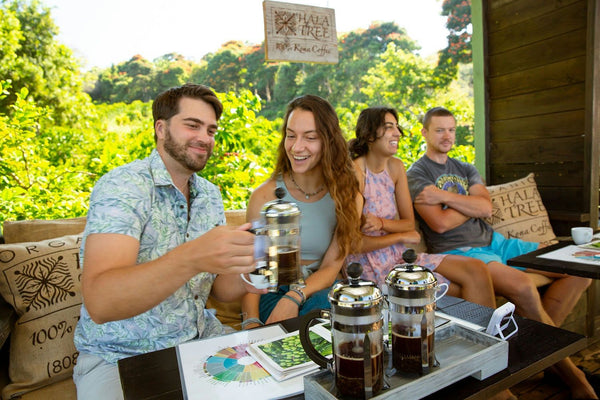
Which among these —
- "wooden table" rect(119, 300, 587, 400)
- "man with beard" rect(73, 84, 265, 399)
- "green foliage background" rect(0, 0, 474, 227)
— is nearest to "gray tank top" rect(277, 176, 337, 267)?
"man with beard" rect(73, 84, 265, 399)

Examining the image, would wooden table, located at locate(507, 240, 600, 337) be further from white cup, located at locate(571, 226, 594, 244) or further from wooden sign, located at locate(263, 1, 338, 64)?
wooden sign, located at locate(263, 1, 338, 64)

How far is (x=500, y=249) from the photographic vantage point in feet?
8.76

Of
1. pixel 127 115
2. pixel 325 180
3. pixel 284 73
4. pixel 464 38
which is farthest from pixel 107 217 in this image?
pixel 464 38

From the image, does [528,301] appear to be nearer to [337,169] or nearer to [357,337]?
[337,169]

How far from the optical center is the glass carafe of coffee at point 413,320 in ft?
2.70

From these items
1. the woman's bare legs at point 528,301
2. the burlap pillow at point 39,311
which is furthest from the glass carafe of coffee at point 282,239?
the woman's bare legs at point 528,301

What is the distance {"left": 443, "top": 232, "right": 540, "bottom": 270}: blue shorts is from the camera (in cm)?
251

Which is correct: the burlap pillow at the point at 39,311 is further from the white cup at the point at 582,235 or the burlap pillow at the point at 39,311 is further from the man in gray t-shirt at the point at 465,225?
the white cup at the point at 582,235

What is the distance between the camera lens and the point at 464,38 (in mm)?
11820

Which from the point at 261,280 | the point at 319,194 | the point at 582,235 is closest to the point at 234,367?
the point at 261,280

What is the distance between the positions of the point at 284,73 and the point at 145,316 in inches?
391

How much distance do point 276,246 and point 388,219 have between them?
4.68 ft

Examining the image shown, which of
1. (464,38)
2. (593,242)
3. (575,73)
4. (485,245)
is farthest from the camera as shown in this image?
(464,38)

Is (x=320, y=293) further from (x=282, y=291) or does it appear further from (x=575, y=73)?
(x=575, y=73)
